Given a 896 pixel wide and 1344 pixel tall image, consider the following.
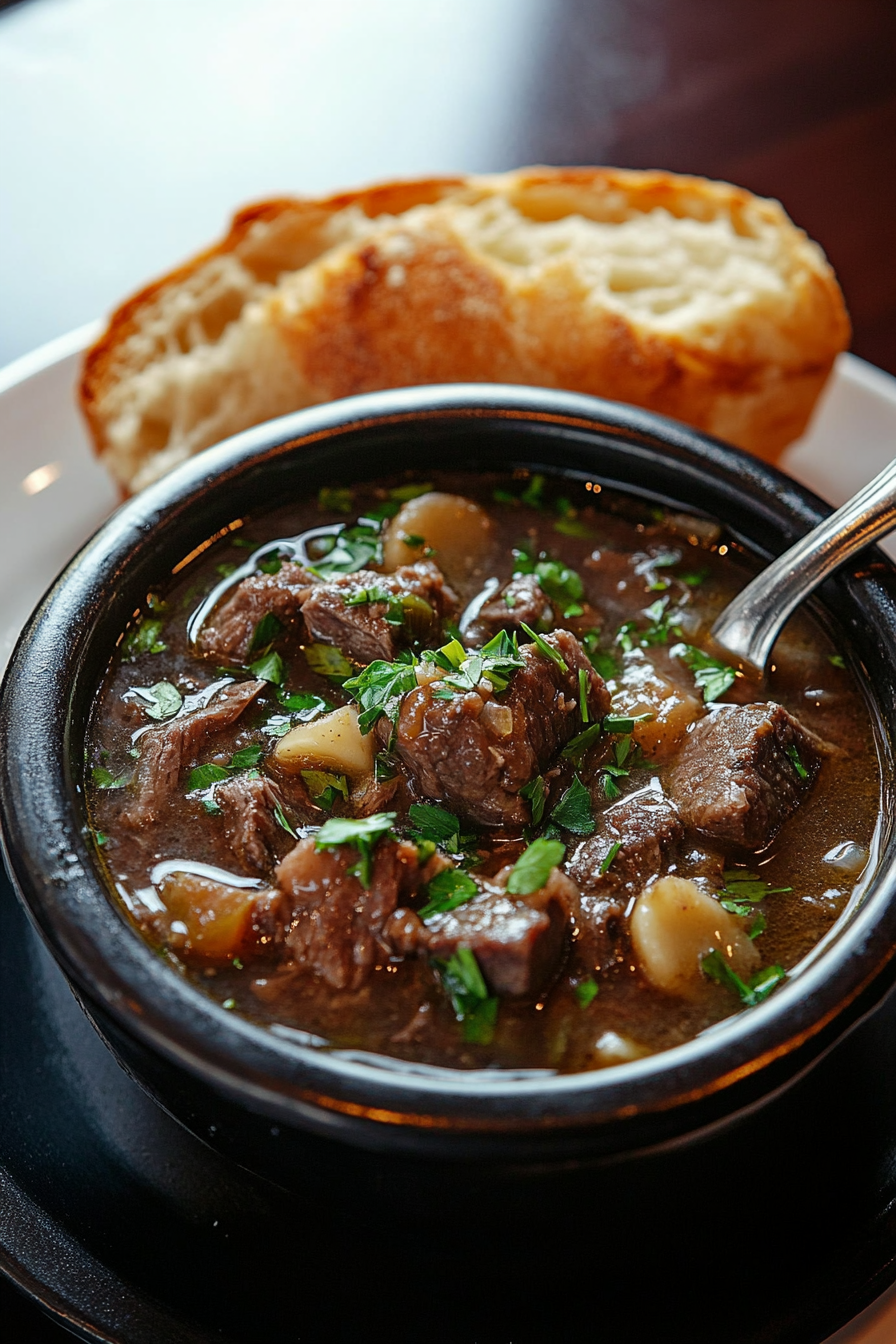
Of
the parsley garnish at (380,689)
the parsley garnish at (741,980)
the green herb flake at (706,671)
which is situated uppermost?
the parsley garnish at (380,689)

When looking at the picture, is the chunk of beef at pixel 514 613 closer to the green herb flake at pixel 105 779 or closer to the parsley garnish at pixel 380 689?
the parsley garnish at pixel 380 689

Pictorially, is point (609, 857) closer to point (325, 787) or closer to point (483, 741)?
point (483, 741)

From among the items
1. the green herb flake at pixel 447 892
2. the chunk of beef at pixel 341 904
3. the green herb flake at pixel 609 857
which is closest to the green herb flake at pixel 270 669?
the chunk of beef at pixel 341 904

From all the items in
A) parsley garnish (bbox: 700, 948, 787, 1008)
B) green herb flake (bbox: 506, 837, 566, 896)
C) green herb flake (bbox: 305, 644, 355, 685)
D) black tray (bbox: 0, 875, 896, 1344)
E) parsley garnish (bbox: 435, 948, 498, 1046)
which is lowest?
black tray (bbox: 0, 875, 896, 1344)

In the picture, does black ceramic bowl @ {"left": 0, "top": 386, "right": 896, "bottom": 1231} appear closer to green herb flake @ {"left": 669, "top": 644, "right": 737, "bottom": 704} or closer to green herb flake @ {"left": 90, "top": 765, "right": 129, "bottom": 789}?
green herb flake @ {"left": 90, "top": 765, "right": 129, "bottom": 789}

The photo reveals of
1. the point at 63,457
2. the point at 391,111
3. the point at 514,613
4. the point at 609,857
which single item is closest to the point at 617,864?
the point at 609,857

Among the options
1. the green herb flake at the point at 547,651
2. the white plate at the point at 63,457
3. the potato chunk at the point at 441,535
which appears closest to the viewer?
the green herb flake at the point at 547,651

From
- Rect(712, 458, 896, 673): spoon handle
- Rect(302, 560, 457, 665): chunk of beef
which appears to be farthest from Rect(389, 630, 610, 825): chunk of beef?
Rect(712, 458, 896, 673): spoon handle
